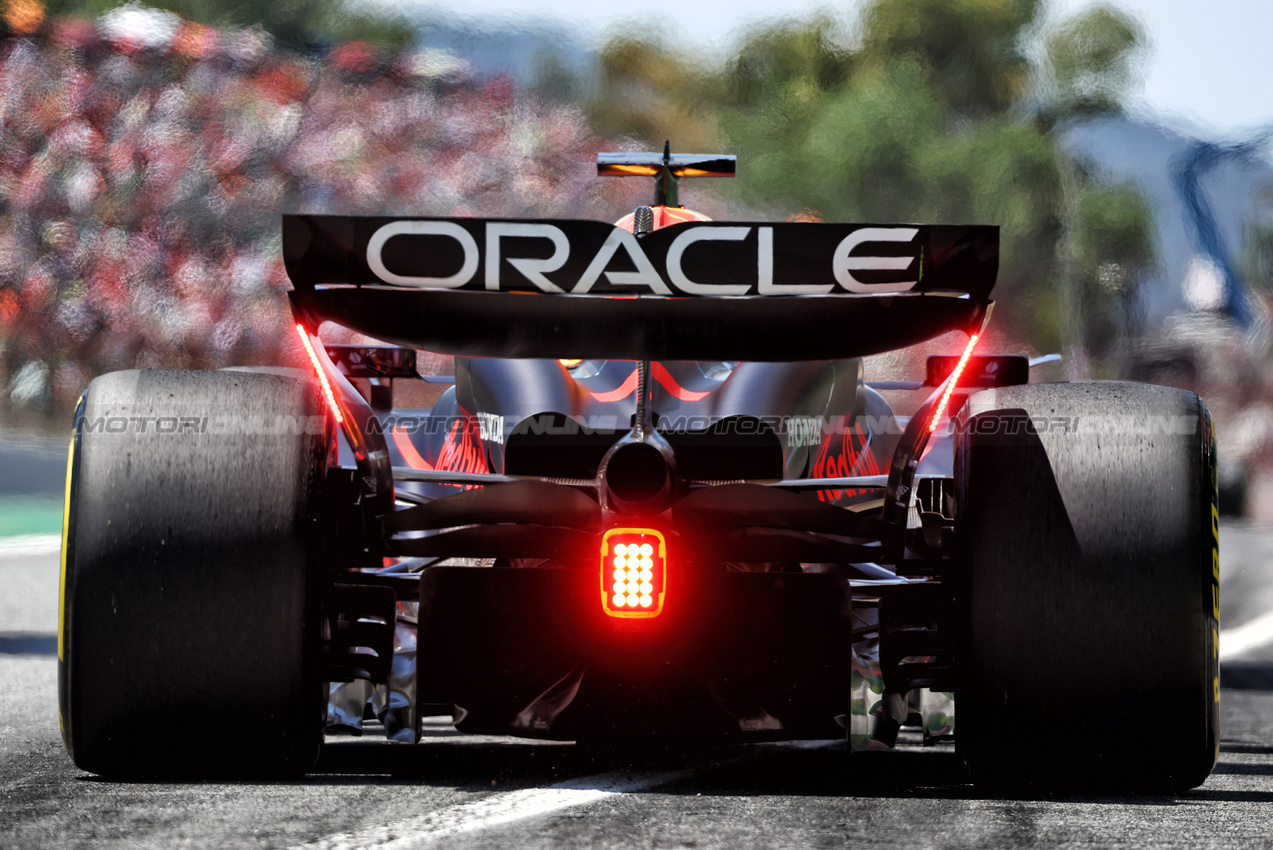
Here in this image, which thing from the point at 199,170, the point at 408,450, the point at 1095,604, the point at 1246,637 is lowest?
the point at 1246,637

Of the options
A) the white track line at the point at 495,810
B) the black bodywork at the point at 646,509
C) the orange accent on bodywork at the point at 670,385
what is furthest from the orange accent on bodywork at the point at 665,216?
the white track line at the point at 495,810

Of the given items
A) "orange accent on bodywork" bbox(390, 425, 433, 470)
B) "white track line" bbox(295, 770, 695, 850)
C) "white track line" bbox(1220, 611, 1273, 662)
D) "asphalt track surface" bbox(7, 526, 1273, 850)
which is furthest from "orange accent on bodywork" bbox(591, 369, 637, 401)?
"white track line" bbox(1220, 611, 1273, 662)

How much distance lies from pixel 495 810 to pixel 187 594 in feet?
2.59

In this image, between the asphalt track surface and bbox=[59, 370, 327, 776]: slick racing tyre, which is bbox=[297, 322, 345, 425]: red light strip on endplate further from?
the asphalt track surface

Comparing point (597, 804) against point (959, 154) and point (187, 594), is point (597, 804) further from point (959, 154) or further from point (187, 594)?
point (959, 154)

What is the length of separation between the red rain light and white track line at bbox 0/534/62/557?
27.7 ft

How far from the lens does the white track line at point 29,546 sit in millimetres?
12586

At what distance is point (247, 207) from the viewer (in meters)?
27.9

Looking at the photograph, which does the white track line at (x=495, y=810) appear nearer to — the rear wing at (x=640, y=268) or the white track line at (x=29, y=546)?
the rear wing at (x=640, y=268)

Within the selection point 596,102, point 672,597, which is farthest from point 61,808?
point 596,102

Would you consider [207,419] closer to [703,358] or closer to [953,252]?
[703,358]

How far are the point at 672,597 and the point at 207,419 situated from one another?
1.10 m

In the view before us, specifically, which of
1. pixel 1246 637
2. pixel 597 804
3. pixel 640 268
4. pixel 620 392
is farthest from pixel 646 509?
pixel 1246 637

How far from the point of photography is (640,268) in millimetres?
3787
